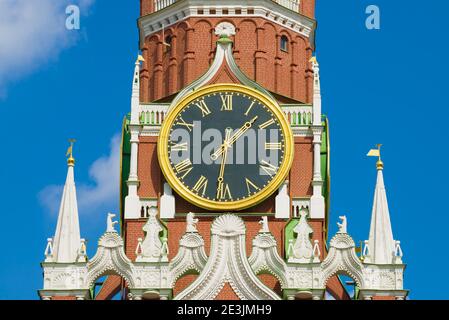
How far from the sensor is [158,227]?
67.8 meters

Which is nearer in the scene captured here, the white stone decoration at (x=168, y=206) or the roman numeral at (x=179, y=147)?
the white stone decoration at (x=168, y=206)

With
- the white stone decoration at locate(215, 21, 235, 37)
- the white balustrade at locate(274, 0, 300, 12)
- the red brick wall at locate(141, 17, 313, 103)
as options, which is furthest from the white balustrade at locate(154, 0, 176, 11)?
the white balustrade at locate(274, 0, 300, 12)

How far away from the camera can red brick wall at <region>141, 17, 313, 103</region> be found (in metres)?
72.4

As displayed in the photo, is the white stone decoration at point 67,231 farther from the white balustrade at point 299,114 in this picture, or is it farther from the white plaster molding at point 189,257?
the white balustrade at point 299,114

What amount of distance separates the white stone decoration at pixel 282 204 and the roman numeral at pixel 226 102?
2655 mm

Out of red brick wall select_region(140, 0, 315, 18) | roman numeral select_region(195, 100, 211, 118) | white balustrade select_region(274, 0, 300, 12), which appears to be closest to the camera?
roman numeral select_region(195, 100, 211, 118)

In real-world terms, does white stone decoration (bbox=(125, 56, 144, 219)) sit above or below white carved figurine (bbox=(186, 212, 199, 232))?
above

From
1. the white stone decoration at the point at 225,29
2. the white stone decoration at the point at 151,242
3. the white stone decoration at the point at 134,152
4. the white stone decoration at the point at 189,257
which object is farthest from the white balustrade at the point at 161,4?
the white stone decoration at the point at 189,257

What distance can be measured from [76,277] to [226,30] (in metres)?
9.52

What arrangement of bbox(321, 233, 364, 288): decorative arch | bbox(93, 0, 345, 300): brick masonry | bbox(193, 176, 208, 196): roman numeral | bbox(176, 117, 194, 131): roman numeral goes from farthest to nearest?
bbox(93, 0, 345, 300): brick masonry, bbox(176, 117, 194, 131): roman numeral, bbox(193, 176, 208, 196): roman numeral, bbox(321, 233, 364, 288): decorative arch

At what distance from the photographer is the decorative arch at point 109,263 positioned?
6681cm

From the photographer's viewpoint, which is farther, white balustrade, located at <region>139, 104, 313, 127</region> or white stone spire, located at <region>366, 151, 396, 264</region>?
white balustrade, located at <region>139, 104, 313, 127</region>

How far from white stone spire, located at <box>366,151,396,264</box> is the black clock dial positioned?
3.07 m

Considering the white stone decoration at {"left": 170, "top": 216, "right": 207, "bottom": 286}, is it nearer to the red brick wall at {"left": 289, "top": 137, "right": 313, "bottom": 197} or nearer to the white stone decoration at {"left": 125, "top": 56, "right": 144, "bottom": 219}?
the white stone decoration at {"left": 125, "top": 56, "right": 144, "bottom": 219}
